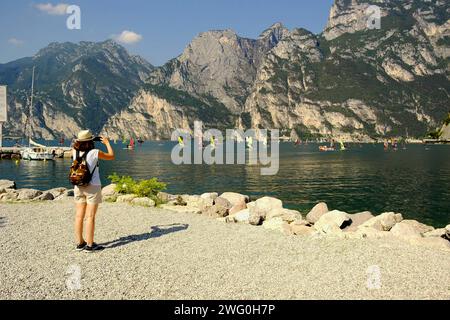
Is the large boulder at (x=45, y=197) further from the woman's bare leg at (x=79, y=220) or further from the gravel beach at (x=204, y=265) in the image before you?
the woman's bare leg at (x=79, y=220)

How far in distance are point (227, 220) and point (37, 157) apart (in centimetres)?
10098

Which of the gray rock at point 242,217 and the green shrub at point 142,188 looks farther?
the green shrub at point 142,188

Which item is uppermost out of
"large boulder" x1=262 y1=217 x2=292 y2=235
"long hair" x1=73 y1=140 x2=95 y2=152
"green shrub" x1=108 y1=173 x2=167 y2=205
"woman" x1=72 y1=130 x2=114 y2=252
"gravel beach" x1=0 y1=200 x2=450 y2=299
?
"long hair" x1=73 y1=140 x2=95 y2=152

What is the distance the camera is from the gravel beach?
383 inches

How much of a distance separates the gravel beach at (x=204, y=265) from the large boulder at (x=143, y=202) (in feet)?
17.6

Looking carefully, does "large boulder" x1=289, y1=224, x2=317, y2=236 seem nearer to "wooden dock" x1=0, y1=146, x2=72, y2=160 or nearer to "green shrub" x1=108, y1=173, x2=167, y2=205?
"green shrub" x1=108, y1=173, x2=167, y2=205

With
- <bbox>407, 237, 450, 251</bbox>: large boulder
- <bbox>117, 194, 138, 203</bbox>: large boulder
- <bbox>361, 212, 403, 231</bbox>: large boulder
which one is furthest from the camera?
<bbox>117, 194, 138, 203</bbox>: large boulder

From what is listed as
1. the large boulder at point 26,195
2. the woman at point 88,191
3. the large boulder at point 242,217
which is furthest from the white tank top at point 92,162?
the large boulder at point 26,195

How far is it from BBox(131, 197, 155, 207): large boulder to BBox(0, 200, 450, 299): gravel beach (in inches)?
211

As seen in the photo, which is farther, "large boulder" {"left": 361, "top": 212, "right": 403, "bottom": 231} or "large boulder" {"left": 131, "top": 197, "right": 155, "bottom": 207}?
"large boulder" {"left": 131, "top": 197, "right": 155, "bottom": 207}

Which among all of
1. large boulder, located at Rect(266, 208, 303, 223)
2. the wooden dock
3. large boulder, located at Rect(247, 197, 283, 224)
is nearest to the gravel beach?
large boulder, located at Rect(247, 197, 283, 224)

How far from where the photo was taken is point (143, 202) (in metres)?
23.2

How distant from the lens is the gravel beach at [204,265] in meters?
9.73
